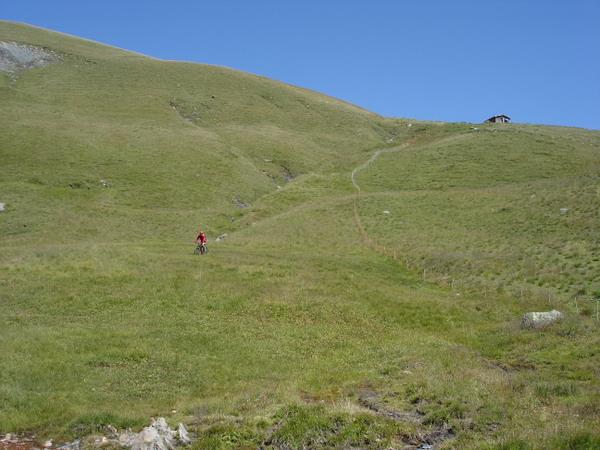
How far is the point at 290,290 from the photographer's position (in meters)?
29.8

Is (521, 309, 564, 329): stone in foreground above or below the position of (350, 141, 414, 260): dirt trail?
below

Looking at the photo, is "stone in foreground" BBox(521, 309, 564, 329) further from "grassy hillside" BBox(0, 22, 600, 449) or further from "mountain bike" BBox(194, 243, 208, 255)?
"mountain bike" BBox(194, 243, 208, 255)

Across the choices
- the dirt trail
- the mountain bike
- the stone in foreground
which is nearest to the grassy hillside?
the dirt trail

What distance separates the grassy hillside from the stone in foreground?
70 centimetres

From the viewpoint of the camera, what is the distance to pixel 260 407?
15.0 m

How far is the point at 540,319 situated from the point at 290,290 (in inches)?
499

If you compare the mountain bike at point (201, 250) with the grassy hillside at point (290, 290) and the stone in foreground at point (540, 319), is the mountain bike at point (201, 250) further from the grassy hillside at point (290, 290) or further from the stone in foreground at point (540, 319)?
the stone in foreground at point (540, 319)

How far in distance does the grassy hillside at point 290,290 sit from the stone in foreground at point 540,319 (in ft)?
2.29

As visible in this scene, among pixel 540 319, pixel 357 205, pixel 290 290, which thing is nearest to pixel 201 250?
pixel 290 290

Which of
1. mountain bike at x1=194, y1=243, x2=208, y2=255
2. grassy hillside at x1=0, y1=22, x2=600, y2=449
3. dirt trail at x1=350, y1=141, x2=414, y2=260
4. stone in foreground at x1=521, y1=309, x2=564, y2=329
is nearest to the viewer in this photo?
grassy hillside at x1=0, y1=22, x2=600, y2=449

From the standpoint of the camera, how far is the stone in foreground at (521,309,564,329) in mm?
22516

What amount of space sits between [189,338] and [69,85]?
97183 mm

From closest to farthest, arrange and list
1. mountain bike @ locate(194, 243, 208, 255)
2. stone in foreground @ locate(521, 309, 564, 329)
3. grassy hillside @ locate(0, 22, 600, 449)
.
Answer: grassy hillside @ locate(0, 22, 600, 449), stone in foreground @ locate(521, 309, 564, 329), mountain bike @ locate(194, 243, 208, 255)

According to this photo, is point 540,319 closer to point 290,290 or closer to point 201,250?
point 290,290
